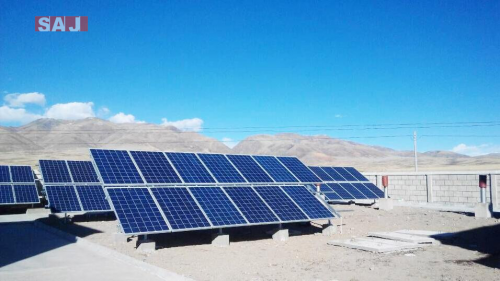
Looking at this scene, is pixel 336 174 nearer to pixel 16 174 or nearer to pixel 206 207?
pixel 206 207

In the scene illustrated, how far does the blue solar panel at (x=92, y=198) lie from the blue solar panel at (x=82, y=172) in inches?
33.8

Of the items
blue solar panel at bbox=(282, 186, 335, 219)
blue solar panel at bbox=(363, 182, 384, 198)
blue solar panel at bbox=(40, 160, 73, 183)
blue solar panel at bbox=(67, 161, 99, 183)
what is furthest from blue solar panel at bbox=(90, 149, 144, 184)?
blue solar panel at bbox=(363, 182, 384, 198)

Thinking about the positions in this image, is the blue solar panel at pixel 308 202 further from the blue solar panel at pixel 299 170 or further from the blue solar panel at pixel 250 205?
the blue solar panel at pixel 250 205

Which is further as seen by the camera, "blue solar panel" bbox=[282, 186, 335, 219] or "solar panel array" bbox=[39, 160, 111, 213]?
"solar panel array" bbox=[39, 160, 111, 213]

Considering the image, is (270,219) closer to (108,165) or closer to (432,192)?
(108,165)

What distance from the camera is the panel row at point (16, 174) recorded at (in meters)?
27.5

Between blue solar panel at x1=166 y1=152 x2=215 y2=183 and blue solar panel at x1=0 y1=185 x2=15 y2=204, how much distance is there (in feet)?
46.8

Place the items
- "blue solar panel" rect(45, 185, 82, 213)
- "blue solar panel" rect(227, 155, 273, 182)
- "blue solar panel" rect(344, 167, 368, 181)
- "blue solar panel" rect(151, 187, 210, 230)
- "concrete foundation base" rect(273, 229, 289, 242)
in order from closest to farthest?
"blue solar panel" rect(151, 187, 210, 230)
"concrete foundation base" rect(273, 229, 289, 242)
"blue solar panel" rect(227, 155, 273, 182)
"blue solar panel" rect(45, 185, 82, 213)
"blue solar panel" rect(344, 167, 368, 181)

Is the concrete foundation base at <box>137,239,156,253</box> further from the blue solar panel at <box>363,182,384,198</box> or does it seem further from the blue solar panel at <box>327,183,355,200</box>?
the blue solar panel at <box>363,182,384,198</box>

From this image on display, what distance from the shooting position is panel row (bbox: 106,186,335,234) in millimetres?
12812

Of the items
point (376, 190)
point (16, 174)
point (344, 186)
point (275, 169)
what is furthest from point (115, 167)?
point (376, 190)

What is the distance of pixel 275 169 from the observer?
19453 millimetres

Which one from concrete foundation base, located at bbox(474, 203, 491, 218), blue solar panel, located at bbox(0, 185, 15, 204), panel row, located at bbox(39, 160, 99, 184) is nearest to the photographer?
concrete foundation base, located at bbox(474, 203, 491, 218)

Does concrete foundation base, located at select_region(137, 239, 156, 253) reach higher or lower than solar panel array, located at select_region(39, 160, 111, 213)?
lower
